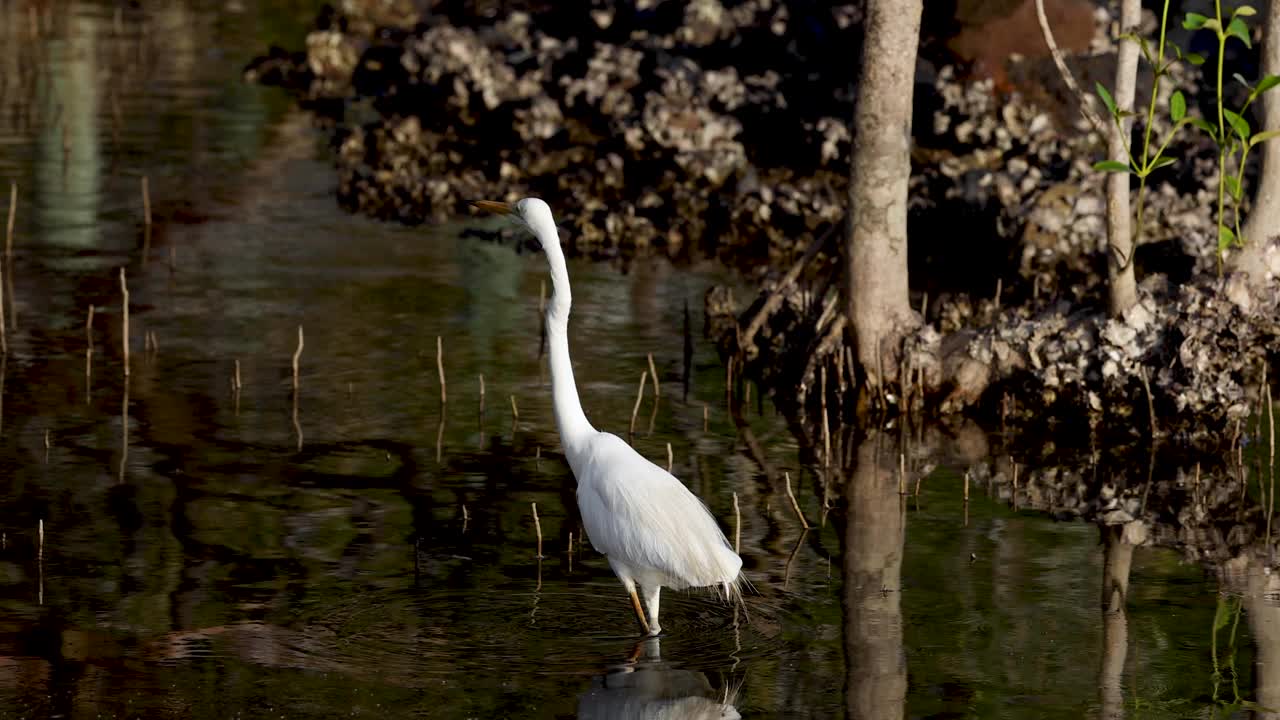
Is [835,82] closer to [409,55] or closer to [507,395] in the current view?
[409,55]

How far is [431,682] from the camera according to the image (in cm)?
941

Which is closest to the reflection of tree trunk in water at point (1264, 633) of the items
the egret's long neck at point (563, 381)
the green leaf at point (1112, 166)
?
the green leaf at point (1112, 166)

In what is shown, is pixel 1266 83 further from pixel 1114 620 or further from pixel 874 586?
pixel 874 586

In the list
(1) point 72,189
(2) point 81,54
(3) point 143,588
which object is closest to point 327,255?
(1) point 72,189

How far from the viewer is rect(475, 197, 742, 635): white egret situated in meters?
9.52

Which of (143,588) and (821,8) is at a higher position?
(821,8)

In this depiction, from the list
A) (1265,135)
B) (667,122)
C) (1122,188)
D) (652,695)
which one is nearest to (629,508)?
(652,695)

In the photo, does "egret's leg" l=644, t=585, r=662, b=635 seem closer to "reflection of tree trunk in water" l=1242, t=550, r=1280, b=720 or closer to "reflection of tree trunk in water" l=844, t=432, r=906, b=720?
"reflection of tree trunk in water" l=844, t=432, r=906, b=720

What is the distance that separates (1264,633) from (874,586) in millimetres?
2127

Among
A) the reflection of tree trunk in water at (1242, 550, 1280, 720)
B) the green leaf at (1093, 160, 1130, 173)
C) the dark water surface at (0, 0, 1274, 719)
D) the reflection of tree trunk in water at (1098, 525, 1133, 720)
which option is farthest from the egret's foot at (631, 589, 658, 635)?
the green leaf at (1093, 160, 1130, 173)

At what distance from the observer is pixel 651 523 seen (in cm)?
960

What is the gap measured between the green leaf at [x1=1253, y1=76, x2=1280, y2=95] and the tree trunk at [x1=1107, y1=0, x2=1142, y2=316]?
0.81 m

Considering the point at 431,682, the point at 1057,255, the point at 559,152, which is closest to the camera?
the point at 431,682

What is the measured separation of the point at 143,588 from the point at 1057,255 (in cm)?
1190
